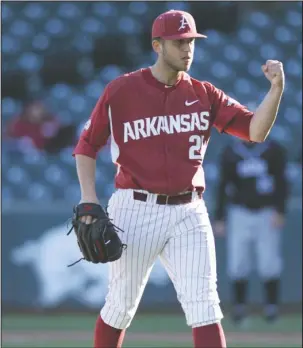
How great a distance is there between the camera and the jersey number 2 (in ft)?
15.3

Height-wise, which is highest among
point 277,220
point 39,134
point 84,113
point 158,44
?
point 84,113

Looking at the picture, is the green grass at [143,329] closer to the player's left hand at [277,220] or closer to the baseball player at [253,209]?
the baseball player at [253,209]

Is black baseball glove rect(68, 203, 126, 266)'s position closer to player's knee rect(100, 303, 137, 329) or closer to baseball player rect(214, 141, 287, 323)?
player's knee rect(100, 303, 137, 329)

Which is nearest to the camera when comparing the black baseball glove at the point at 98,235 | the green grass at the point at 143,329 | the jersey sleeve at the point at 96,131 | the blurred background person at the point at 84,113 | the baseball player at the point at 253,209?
the black baseball glove at the point at 98,235

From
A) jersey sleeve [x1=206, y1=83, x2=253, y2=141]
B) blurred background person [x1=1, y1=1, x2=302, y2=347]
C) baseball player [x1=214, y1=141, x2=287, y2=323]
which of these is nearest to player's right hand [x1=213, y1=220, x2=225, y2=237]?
baseball player [x1=214, y1=141, x2=287, y2=323]

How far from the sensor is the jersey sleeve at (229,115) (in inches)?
188

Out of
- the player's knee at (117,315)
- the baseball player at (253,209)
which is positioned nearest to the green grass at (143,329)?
the baseball player at (253,209)

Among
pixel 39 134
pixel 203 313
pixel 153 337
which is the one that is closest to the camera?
pixel 203 313

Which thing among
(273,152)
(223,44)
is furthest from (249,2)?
(273,152)

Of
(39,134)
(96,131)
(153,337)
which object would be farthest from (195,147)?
(39,134)

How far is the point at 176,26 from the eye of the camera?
15.2 feet

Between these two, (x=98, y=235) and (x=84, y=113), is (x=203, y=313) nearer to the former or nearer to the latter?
(x=98, y=235)

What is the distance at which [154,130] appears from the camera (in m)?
4.65

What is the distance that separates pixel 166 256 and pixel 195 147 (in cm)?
51
